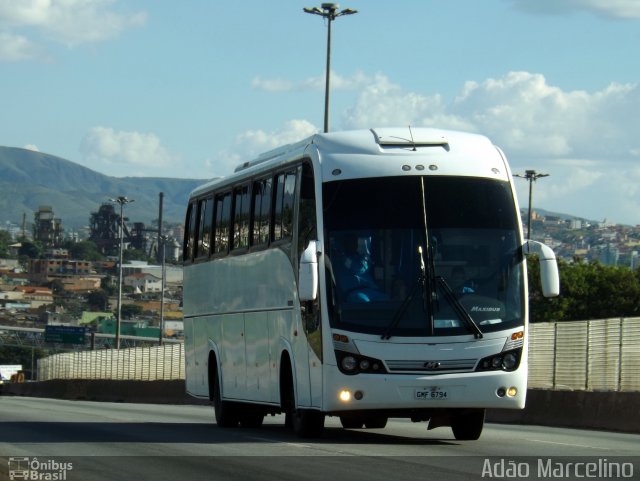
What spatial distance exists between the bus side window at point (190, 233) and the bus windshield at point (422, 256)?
8276 mm

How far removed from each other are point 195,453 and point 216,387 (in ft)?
Result: 24.1

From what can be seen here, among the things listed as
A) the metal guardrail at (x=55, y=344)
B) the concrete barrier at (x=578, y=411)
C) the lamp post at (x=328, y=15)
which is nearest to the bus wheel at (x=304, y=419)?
the concrete barrier at (x=578, y=411)

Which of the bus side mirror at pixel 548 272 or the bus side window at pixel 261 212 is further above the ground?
the bus side window at pixel 261 212

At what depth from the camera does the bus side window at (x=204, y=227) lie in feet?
81.5

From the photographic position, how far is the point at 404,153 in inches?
727

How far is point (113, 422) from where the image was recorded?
2617 cm

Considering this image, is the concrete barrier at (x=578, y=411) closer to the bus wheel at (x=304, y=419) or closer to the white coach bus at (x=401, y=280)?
the white coach bus at (x=401, y=280)

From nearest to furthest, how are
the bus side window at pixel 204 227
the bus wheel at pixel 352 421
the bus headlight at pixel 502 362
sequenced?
1. the bus headlight at pixel 502 362
2. the bus wheel at pixel 352 421
3. the bus side window at pixel 204 227

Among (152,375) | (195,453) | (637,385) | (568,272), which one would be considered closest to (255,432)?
(195,453)

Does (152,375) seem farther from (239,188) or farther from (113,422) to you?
(239,188)

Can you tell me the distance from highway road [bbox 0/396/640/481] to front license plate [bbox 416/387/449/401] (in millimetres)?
585

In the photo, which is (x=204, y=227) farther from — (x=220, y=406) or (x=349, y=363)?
(x=349, y=363)

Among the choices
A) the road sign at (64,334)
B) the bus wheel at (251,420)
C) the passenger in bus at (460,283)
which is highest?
the passenger in bus at (460,283)

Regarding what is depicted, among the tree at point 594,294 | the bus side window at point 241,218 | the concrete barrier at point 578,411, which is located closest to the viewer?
the bus side window at point 241,218
